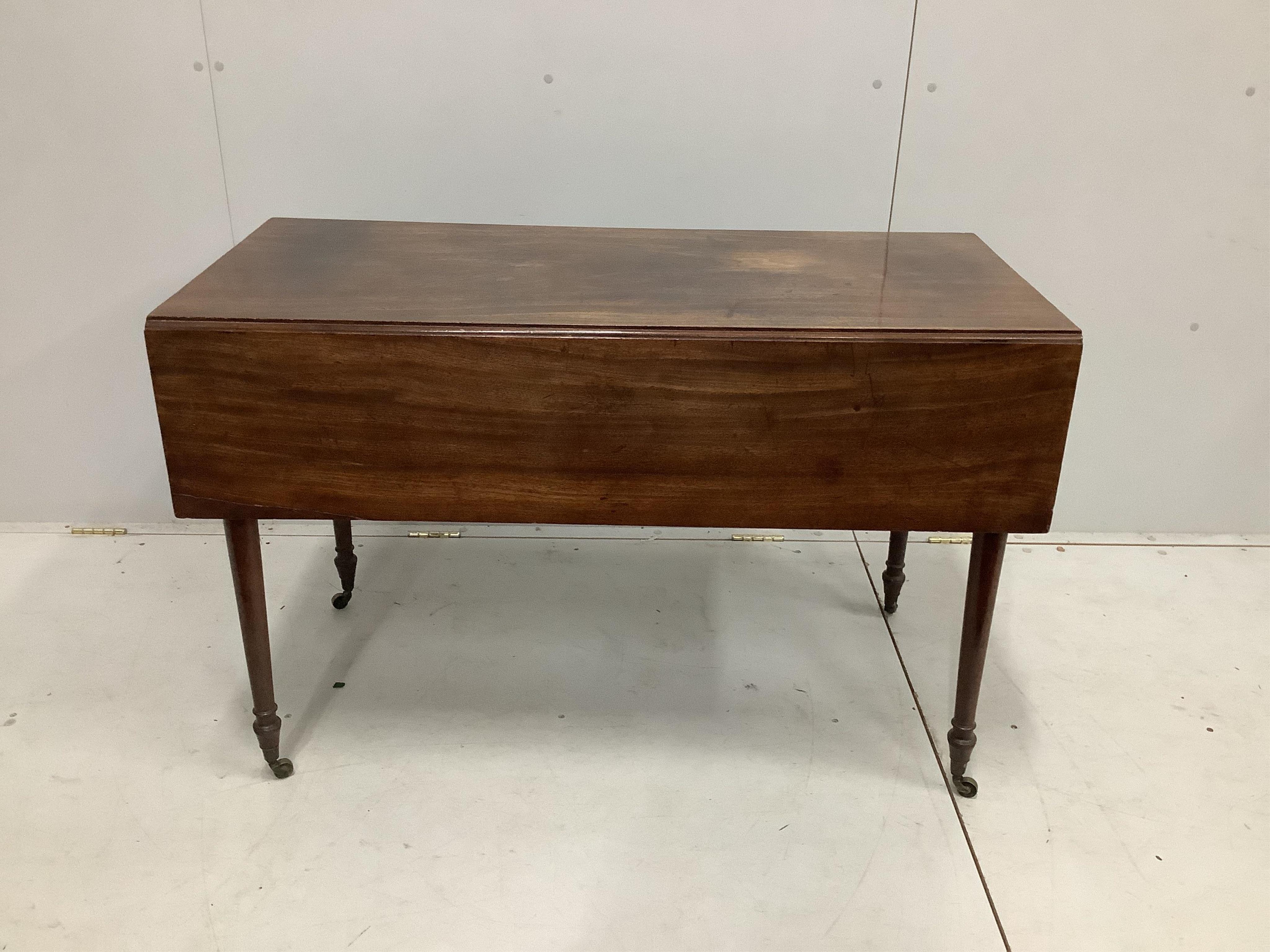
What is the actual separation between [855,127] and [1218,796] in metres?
1.34

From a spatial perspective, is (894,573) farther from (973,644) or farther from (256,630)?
(256,630)

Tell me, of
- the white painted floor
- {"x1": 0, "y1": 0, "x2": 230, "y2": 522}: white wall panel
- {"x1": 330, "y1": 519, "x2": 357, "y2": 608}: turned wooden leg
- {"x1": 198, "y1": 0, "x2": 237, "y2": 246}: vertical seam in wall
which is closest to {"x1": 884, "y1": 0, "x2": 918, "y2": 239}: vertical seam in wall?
{"x1": 198, "y1": 0, "x2": 237, "y2": 246}: vertical seam in wall

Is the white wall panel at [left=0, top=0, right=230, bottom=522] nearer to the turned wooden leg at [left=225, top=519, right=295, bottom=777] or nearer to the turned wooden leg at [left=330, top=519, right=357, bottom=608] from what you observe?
the turned wooden leg at [left=330, top=519, right=357, bottom=608]

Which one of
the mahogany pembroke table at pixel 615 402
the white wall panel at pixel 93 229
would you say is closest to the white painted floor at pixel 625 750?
the white wall panel at pixel 93 229

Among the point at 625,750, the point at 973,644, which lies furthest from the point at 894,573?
the point at 625,750

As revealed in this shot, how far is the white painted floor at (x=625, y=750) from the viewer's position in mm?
1434

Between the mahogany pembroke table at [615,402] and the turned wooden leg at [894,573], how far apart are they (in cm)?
49

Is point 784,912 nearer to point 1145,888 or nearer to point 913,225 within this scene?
point 1145,888

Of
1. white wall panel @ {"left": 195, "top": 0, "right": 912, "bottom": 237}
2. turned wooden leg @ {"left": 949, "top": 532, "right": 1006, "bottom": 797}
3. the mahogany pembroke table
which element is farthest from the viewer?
white wall panel @ {"left": 195, "top": 0, "right": 912, "bottom": 237}

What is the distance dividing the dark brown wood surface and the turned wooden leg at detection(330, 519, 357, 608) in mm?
563

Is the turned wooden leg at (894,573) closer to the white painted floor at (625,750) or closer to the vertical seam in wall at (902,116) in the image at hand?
the white painted floor at (625,750)

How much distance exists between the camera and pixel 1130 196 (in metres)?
2.11

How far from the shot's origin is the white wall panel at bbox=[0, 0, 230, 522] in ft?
6.53

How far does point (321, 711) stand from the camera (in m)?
1.80
